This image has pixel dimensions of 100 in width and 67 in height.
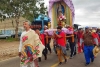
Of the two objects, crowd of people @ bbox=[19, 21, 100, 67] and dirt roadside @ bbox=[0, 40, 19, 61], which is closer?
crowd of people @ bbox=[19, 21, 100, 67]

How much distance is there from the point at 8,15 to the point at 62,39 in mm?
20962

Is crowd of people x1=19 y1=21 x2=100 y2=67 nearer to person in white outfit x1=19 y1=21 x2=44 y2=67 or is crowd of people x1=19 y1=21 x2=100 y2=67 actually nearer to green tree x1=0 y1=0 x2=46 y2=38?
person in white outfit x1=19 y1=21 x2=44 y2=67

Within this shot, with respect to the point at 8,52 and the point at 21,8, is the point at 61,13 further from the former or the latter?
the point at 21,8

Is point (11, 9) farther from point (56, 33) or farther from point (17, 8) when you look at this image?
point (56, 33)

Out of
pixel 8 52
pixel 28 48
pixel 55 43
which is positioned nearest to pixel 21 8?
pixel 8 52

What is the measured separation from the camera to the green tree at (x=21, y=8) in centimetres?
2834

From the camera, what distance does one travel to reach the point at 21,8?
29656 millimetres

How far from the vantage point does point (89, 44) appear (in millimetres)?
9766

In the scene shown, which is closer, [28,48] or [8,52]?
[28,48]

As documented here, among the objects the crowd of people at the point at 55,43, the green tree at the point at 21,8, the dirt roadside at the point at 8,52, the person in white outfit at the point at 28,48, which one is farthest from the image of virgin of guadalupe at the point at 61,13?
the green tree at the point at 21,8

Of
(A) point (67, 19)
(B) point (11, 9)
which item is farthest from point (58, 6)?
(B) point (11, 9)

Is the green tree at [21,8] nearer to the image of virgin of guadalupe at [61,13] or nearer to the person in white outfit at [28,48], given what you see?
the image of virgin of guadalupe at [61,13]

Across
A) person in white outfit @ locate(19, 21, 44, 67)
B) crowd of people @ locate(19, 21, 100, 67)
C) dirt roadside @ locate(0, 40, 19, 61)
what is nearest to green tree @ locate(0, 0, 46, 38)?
dirt roadside @ locate(0, 40, 19, 61)

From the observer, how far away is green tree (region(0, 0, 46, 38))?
28344 mm
